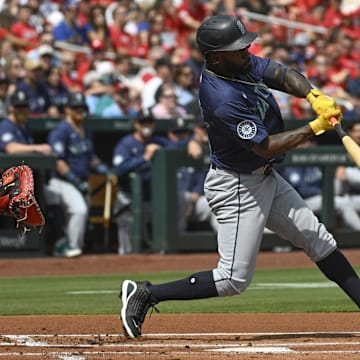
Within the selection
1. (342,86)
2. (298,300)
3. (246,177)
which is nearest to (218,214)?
(246,177)

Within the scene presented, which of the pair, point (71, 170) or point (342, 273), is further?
point (71, 170)

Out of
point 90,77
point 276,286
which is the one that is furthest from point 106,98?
point 276,286

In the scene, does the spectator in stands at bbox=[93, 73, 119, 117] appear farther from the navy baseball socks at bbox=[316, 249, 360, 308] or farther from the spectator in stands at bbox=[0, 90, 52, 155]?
the navy baseball socks at bbox=[316, 249, 360, 308]

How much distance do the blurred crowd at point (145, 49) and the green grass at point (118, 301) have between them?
3495mm

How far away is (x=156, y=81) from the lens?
14148 mm

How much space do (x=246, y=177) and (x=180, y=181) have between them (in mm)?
6815

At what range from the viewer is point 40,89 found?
42.9ft

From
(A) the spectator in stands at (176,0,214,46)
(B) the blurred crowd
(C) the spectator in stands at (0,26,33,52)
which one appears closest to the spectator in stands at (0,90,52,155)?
(B) the blurred crowd

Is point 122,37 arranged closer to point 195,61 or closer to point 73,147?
point 195,61

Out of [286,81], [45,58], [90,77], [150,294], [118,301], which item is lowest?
[90,77]

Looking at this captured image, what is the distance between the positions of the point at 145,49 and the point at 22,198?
33.5 ft

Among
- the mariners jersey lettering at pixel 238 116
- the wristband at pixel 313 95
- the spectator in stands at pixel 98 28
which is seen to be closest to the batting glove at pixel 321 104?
the wristband at pixel 313 95

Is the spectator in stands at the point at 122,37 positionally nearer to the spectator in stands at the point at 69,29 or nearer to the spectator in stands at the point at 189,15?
the spectator in stands at the point at 69,29

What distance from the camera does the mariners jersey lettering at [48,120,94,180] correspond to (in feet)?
40.2
